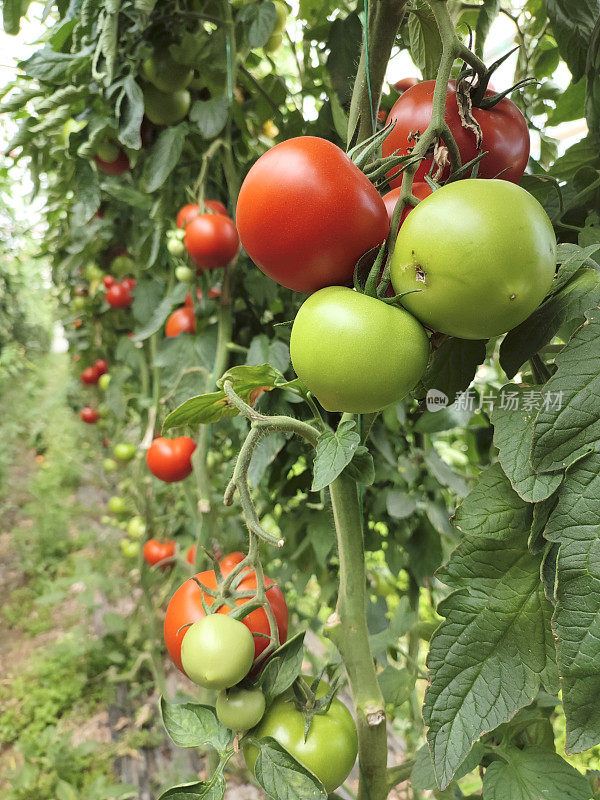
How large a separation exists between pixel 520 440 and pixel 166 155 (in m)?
0.71

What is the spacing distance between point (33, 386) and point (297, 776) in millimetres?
6013

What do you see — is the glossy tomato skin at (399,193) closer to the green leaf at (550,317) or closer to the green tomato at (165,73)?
the green leaf at (550,317)

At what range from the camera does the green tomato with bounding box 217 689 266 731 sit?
1.25 feet

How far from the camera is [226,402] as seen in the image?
422 millimetres

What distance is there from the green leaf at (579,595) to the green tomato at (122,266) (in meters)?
1.49

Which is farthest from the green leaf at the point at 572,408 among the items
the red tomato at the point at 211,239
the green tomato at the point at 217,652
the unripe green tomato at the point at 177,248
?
the unripe green tomato at the point at 177,248

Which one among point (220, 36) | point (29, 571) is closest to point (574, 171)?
point (220, 36)

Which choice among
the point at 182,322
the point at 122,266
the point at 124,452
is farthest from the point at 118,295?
the point at 182,322

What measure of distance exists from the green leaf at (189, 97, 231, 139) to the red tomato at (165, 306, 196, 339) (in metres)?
0.30

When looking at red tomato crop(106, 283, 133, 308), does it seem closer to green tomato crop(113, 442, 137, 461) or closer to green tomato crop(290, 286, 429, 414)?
green tomato crop(113, 442, 137, 461)

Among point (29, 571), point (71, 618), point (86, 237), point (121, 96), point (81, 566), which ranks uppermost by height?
point (121, 96)

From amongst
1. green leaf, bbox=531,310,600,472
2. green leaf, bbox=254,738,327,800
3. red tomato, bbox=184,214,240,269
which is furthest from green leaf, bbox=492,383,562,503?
red tomato, bbox=184,214,240,269

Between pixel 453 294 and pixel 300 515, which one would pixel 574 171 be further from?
pixel 300 515

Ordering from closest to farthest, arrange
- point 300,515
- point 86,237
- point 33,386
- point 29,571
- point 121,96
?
point 121,96 → point 300,515 → point 86,237 → point 29,571 → point 33,386
